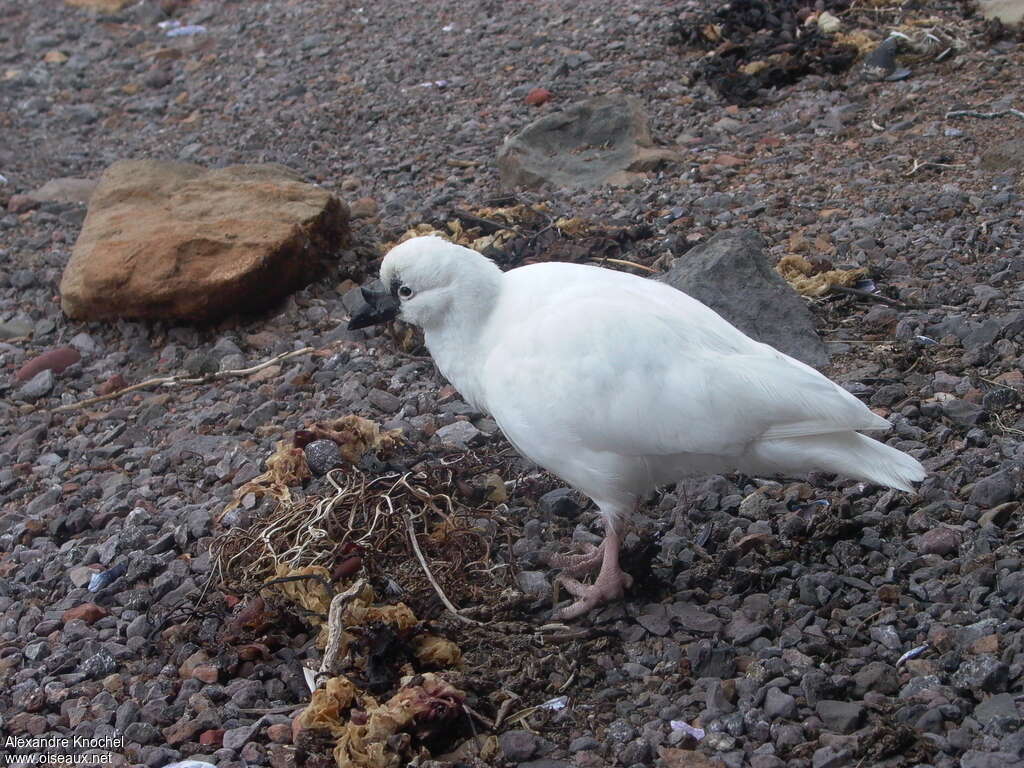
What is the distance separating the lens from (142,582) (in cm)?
508

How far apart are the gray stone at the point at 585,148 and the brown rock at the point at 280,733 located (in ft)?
17.5

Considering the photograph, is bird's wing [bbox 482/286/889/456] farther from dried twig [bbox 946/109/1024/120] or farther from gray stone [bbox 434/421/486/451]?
dried twig [bbox 946/109/1024/120]

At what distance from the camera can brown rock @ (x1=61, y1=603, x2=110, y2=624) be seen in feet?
15.8

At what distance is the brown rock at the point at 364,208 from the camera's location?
8586 mm

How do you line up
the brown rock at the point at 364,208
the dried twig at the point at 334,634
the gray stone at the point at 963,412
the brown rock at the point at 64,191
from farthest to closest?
1. the brown rock at the point at 64,191
2. the brown rock at the point at 364,208
3. the gray stone at the point at 963,412
4. the dried twig at the point at 334,634

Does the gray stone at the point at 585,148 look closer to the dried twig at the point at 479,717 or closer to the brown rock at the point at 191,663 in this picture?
the brown rock at the point at 191,663

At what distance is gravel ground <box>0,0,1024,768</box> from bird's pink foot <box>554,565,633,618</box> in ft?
0.23

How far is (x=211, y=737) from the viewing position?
403cm

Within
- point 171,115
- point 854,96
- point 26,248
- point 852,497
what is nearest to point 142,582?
point 852,497

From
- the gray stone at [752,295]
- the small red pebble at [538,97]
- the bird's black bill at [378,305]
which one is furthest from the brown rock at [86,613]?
the small red pebble at [538,97]

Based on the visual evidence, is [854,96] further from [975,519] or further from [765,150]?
[975,519]

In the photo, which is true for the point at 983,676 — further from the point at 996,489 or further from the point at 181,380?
the point at 181,380

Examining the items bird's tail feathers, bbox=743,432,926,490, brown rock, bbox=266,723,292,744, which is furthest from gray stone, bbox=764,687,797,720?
brown rock, bbox=266,723,292,744

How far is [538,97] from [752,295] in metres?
4.55
